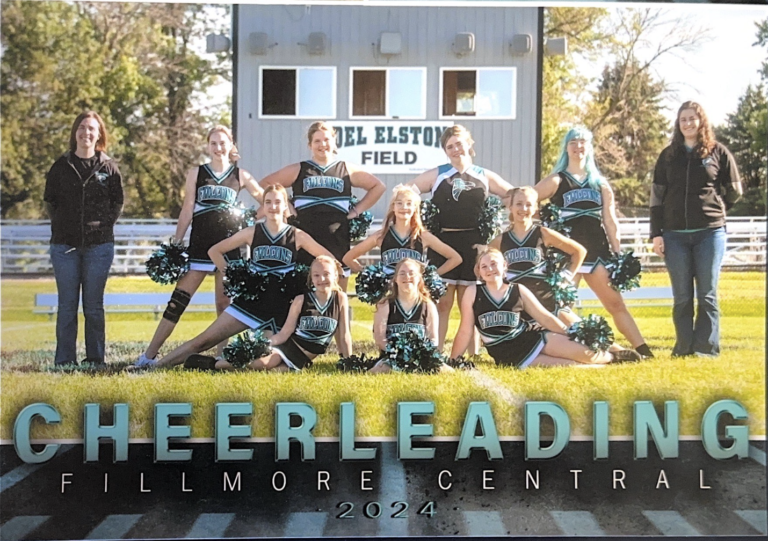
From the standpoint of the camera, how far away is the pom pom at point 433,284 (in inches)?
154

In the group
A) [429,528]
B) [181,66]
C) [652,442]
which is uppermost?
[181,66]

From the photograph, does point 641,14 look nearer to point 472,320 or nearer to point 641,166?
point 641,166

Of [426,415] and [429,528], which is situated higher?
[426,415]

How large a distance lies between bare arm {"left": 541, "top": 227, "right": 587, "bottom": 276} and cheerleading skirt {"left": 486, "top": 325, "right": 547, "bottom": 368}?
1.11ft

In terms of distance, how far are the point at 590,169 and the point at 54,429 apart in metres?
2.64

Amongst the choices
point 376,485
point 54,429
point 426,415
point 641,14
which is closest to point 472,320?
point 426,415

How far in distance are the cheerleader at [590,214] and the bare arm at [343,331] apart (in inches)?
40.2

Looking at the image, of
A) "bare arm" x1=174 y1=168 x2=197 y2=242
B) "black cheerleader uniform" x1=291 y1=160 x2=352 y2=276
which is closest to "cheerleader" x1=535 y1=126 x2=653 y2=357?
"black cheerleader uniform" x1=291 y1=160 x2=352 y2=276

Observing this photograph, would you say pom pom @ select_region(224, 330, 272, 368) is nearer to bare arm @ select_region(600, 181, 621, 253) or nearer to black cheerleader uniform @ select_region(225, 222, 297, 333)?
black cheerleader uniform @ select_region(225, 222, 297, 333)

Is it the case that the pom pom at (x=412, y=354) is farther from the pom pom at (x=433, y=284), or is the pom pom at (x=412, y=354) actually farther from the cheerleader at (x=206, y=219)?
the cheerleader at (x=206, y=219)

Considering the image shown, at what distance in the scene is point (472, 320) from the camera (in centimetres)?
394

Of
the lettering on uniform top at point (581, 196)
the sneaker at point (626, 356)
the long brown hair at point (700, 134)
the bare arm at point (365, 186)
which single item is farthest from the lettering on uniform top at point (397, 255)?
the long brown hair at point (700, 134)

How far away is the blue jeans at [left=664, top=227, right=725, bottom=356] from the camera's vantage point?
13.1ft

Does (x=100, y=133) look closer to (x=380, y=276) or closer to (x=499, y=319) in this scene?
(x=380, y=276)
